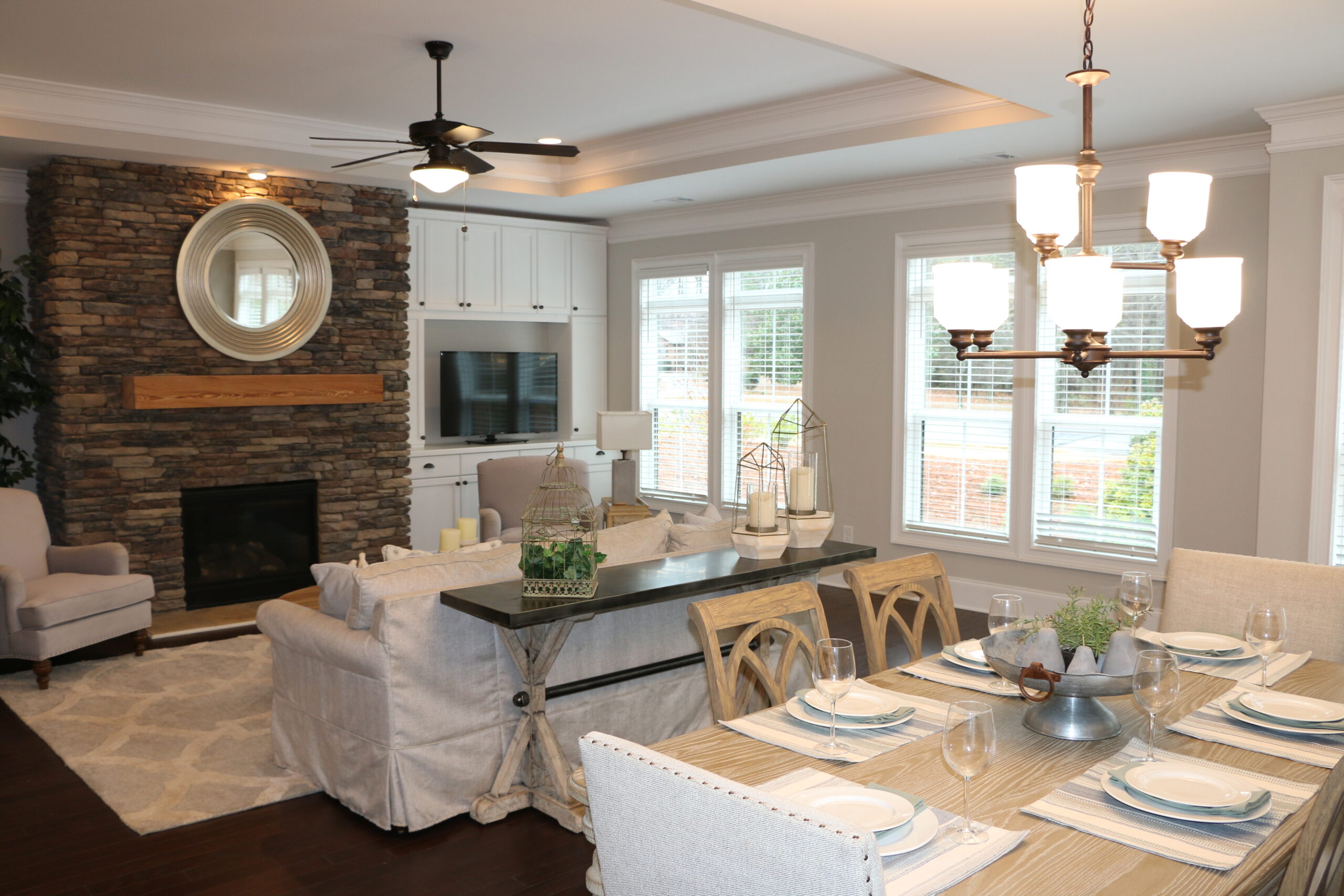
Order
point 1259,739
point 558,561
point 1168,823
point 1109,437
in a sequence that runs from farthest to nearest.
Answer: point 1109,437
point 558,561
point 1259,739
point 1168,823

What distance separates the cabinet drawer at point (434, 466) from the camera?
7352 millimetres

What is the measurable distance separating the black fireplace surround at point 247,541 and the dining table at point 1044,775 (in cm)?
513

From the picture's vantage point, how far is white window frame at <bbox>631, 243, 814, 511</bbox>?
709 cm

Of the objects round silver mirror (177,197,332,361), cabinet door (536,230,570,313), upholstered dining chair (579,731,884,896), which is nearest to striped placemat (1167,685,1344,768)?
upholstered dining chair (579,731,884,896)

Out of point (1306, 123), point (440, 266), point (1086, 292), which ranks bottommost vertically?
point (1086, 292)

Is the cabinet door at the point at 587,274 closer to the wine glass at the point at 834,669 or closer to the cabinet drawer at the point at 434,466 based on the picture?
the cabinet drawer at the point at 434,466

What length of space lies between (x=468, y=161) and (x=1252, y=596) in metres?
3.62

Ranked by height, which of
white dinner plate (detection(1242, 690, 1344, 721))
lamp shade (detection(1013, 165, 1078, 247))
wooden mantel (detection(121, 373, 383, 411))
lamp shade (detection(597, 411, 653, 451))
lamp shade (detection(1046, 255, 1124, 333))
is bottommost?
white dinner plate (detection(1242, 690, 1344, 721))

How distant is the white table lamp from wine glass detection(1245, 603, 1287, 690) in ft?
15.2

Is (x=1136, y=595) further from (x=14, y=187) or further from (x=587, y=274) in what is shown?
(x=14, y=187)

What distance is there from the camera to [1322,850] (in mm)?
1386

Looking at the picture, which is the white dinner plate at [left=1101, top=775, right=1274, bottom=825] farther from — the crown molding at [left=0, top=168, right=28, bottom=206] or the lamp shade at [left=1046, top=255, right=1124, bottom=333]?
the crown molding at [left=0, top=168, right=28, bottom=206]

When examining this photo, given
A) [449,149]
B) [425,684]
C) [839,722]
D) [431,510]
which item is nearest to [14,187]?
[431,510]

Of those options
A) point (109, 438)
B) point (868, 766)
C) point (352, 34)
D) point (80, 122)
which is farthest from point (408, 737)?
point (80, 122)
